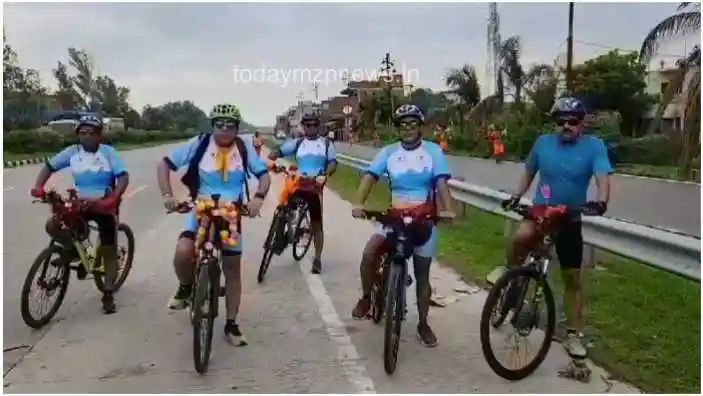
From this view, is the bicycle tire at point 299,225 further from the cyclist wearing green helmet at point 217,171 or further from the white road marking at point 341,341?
the cyclist wearing green helmet at point 217,171

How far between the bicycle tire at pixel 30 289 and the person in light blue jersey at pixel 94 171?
16 centimetres

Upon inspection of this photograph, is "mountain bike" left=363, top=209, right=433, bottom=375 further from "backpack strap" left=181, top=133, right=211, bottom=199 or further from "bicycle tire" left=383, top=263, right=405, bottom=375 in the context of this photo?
"backpack strap" left=181, top=133, right=211, bottom=199

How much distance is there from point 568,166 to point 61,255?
3.87m

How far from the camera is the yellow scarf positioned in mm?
5605

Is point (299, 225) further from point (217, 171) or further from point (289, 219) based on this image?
point (217, 171)

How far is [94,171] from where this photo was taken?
6.48m

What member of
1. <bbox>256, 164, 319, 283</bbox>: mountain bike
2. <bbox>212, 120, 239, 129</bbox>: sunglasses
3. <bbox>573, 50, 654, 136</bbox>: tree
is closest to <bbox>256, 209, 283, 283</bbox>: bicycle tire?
<bbox>256, 164, 319, 283</bbox>: mountain bike

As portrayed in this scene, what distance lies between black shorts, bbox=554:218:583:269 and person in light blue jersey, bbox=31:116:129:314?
3.38 metres

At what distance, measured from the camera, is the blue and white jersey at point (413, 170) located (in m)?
5.73

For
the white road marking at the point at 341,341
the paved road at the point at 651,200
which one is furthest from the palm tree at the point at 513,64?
the white road marking at the point at 341,341

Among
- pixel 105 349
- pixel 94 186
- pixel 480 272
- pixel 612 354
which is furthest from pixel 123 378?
pixel 480 272

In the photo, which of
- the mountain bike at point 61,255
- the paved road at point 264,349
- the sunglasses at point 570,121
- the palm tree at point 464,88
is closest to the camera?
the paved road at point 264,349

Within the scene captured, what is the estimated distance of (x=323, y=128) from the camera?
931cm

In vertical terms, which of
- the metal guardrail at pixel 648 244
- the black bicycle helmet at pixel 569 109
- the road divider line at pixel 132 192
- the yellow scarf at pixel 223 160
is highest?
the black bicycle helmet at pixel 569 109
